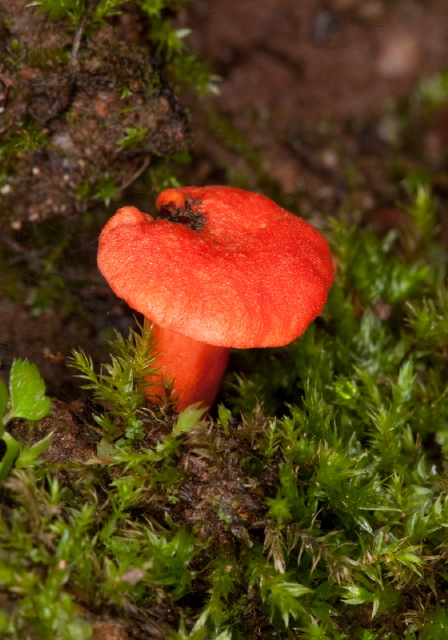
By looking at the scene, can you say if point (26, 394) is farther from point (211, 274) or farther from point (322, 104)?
point (322, 104)

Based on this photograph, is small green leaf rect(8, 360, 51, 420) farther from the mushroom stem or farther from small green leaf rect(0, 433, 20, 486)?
the mushroom stem

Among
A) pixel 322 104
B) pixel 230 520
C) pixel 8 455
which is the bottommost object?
pixel 230 520

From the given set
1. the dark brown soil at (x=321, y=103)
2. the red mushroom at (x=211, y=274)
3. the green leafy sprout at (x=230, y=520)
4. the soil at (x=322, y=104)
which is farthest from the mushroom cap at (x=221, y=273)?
the dark brown soil at (x=321, y=103)

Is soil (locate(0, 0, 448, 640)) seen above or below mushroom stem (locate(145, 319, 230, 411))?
above

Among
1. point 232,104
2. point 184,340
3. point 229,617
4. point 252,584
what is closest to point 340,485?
point 252,584

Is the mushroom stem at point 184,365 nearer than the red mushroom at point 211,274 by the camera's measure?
No

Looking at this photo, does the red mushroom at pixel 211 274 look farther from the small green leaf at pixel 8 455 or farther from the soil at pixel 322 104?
the soil at pixel 322 104

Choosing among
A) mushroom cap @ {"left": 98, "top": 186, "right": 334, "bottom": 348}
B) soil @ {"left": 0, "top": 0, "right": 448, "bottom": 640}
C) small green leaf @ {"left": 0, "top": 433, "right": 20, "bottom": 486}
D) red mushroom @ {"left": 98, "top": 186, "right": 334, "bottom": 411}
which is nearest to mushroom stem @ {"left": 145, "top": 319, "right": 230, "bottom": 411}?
red mushroom @ {"left": 98, "top": 186, "right": 334, "bottom": 411}

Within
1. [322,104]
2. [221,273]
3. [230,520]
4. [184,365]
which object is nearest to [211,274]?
[221,273]
